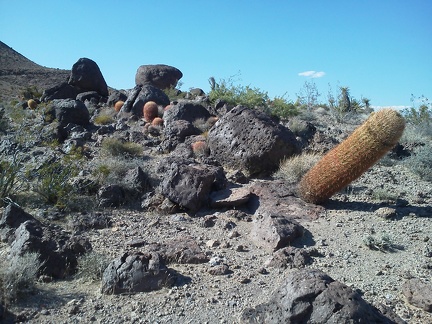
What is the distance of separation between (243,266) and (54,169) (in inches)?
189

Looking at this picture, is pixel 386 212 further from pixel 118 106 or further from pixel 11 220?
pixel 118 106

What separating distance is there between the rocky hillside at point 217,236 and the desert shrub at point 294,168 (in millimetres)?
37

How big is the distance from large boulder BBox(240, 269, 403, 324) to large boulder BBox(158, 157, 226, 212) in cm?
361

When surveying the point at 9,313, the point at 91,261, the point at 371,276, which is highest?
the point at 371,276

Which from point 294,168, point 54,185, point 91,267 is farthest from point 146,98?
point 91,267

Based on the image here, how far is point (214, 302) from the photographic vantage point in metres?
4.50

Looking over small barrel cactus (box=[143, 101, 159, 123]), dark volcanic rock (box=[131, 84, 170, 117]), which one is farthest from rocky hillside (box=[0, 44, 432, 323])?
dark volcanic rock (box=[131, 84, 170, 117])

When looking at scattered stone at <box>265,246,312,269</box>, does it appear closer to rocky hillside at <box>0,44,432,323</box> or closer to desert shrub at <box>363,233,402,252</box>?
rocky hillside at <box>0,44,432,323</box>

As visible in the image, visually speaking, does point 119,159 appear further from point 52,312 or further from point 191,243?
point 52,312

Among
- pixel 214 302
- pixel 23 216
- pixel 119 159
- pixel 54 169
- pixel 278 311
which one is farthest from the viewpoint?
pixel 119 159

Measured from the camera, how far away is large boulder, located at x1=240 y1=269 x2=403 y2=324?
3428 millimetres

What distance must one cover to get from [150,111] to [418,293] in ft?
41.6

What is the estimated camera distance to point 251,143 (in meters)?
8.91

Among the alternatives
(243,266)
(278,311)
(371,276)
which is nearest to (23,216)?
(243,266)
